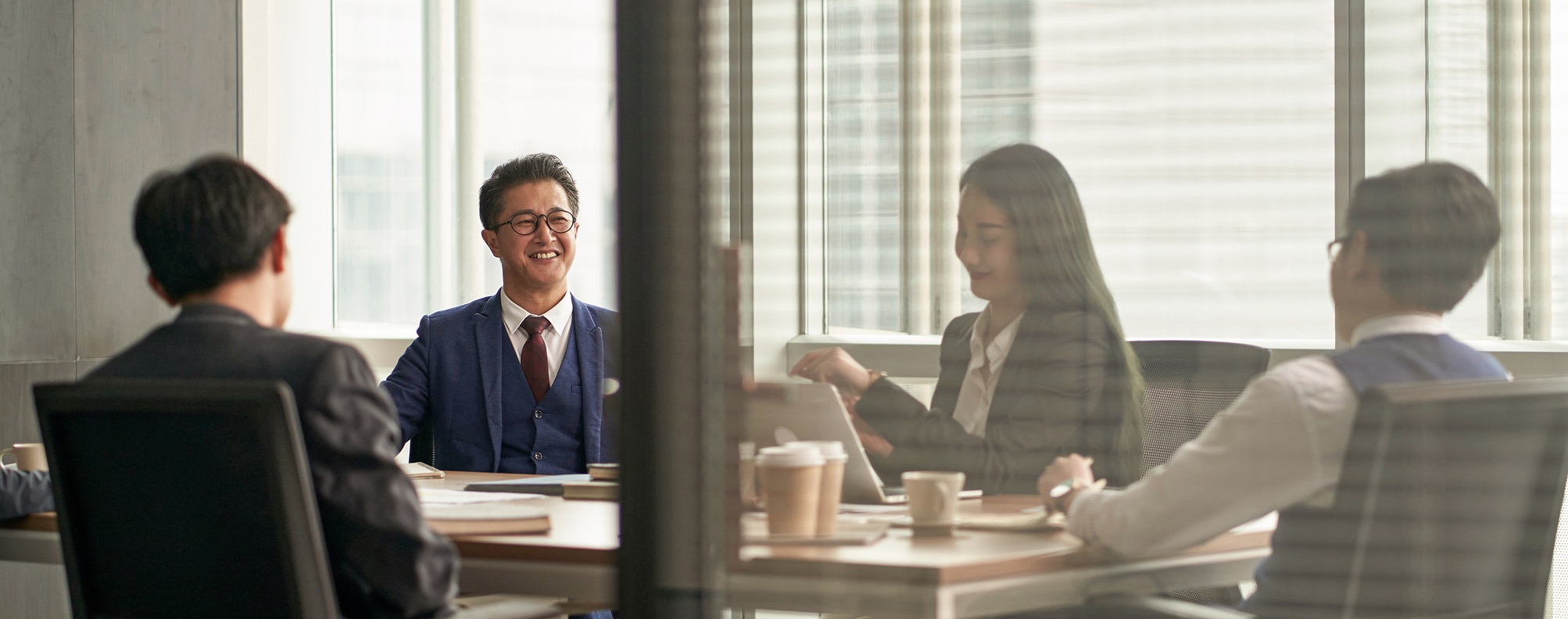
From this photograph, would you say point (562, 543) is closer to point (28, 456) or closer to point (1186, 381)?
point (1186, 381)

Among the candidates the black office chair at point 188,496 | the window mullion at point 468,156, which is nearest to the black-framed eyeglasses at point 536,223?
the black office chair at point 188,496

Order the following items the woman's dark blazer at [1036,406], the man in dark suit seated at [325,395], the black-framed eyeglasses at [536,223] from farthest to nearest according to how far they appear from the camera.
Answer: the black-framed eyeglasses at [536,223] → the man in dark suit seated at [325,395] → the woman's dark blazer at [1036,406]

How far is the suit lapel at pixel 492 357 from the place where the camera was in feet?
9.02

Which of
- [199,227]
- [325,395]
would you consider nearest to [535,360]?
[199,227]

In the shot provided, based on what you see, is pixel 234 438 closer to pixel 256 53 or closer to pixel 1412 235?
pixel 1412 235

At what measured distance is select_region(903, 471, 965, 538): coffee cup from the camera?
94cm

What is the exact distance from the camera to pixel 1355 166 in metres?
0.83

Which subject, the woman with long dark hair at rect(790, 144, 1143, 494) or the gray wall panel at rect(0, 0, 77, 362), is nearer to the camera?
the woman with long dark hair at rect(790, 144, 1143, 494)

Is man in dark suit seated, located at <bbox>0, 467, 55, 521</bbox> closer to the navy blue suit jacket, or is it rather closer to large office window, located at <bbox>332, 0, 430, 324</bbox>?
the navy blue suit jacket

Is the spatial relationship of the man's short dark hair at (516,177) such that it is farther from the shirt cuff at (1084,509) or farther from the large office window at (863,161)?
the shirt cuff at (1084,509)

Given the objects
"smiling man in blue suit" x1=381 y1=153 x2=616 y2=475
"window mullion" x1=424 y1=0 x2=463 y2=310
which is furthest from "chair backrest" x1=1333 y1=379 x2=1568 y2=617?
"window mullion" x1=424 y1=0 x2=463 y2=310

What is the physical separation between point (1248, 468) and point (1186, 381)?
7 centimetres

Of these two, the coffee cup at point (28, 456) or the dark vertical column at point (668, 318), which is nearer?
the dark vertical column at point (668, 318)

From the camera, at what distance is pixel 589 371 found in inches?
111
